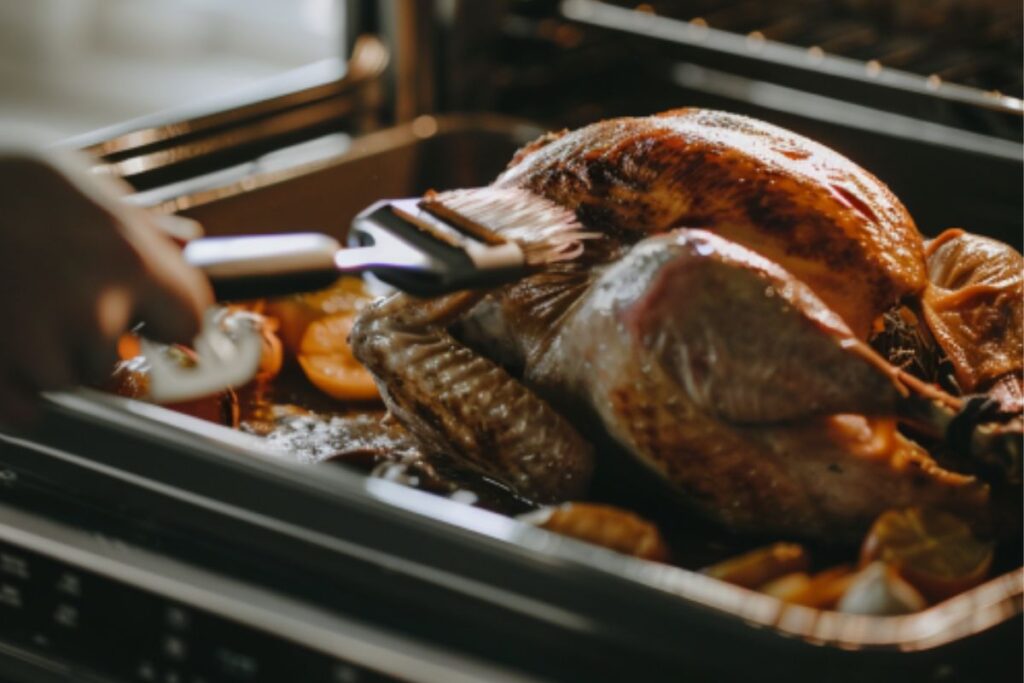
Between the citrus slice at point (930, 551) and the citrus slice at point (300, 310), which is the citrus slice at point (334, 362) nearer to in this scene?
the citrus slice at point (300, 310)

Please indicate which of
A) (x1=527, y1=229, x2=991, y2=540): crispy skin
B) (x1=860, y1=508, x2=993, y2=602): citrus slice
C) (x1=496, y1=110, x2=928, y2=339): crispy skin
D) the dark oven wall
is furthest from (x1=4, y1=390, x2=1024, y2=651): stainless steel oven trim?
the dark oven wall

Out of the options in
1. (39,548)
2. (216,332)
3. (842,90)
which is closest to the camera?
(39,548)

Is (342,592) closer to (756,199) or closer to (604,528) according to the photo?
(604,528)

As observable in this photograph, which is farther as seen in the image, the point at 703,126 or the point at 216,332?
Result: the point at 216,332

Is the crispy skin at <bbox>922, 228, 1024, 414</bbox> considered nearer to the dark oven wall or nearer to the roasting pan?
the dark oven wall

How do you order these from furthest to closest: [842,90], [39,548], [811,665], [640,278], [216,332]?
[842,90] → [216,332] → [640,278] → [39,548] → [811,665]

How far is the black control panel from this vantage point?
3.12 ft

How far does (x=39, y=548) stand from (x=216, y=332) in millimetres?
437

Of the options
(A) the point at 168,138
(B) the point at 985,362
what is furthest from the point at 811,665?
(A) the point at 168,138

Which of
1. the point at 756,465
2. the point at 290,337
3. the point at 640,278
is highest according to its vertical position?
the point at 640,278

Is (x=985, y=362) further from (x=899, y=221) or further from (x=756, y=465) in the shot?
(x=756, y=465)

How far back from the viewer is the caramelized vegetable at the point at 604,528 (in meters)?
0.99

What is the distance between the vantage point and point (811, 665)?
81cm

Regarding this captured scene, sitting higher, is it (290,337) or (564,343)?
(564,343)
